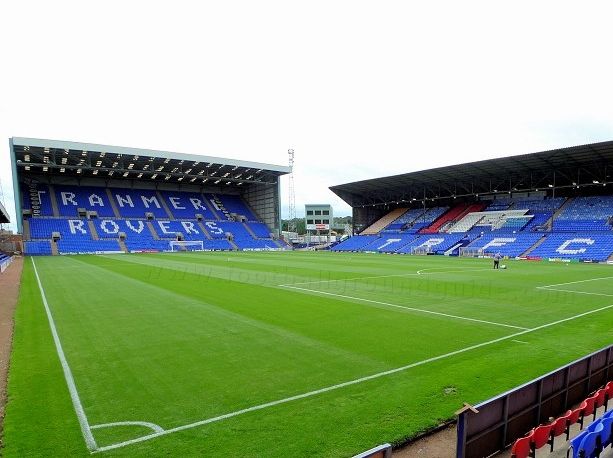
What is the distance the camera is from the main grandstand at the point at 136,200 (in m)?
56.2

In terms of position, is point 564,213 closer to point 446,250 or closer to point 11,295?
point 446,250

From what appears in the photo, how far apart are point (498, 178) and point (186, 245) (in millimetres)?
50187

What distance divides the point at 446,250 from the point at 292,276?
34.8 meters

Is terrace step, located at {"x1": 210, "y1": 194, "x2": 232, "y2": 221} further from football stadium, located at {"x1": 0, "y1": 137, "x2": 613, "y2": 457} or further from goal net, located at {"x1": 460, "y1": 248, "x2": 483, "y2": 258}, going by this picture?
football stadium, located at {"x1": 0, "y1": 137, "x2": 613, "y2": 457}

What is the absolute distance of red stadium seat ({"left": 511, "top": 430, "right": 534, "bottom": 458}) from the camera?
4.98m

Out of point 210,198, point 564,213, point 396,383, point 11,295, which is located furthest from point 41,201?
point 564,213

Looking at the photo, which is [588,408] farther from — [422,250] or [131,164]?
[131,164]

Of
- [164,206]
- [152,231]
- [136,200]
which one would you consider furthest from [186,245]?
[136,200]

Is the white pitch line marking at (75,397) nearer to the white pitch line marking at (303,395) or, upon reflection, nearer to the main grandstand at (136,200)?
the white pitch line marking at (303,395)

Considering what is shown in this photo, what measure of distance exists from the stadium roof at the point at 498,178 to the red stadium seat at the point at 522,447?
4587 centimetres

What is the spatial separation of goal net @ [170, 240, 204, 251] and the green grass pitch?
47.0 meters

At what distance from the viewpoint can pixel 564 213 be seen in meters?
52.7

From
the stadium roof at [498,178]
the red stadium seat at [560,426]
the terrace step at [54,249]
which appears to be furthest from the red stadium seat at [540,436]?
the terrace step at [54,249]

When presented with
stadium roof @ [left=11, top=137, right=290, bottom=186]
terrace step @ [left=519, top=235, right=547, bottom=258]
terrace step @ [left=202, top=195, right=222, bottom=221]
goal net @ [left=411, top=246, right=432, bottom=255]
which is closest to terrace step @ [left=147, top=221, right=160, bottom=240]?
stadium roof @ [left=11, top=137, right=290, bottom=186]
